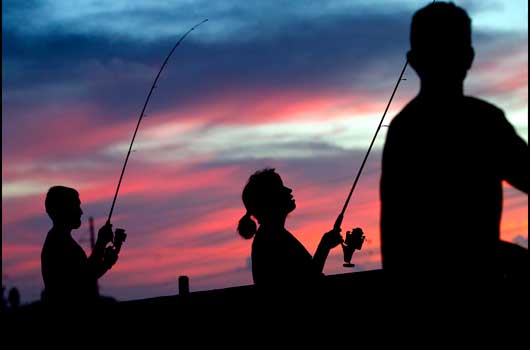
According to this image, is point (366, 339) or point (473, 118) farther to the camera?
point (366, 339)

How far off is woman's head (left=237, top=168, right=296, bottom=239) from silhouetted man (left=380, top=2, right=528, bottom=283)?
11.8 ft

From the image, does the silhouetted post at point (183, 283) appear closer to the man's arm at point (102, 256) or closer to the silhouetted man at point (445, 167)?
the man's arm at point (102, 256)

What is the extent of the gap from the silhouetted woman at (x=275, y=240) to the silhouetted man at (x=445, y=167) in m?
2.76

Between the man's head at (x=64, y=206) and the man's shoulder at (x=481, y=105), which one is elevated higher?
the man's head at (x=64, y=206)

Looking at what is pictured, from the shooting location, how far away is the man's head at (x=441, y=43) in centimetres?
339

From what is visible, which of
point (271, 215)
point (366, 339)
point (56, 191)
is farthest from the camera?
point (56, 191)

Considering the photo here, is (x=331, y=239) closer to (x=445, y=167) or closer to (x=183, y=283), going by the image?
(x=183, y=283)

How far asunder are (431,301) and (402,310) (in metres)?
0.15

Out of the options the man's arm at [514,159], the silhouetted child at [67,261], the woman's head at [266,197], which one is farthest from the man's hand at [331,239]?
the man's arm at [514,159]

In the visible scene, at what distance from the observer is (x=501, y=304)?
3.29 meters

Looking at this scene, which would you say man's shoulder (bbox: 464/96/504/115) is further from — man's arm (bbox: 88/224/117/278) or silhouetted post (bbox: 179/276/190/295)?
silhouetted post (bbox: 179/276/190/295)

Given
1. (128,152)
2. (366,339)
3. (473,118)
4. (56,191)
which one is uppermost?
(128,152)

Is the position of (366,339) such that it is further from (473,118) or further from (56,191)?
(56,191)

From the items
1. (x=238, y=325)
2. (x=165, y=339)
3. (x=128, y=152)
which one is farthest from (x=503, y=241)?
(x=128, y=152)
